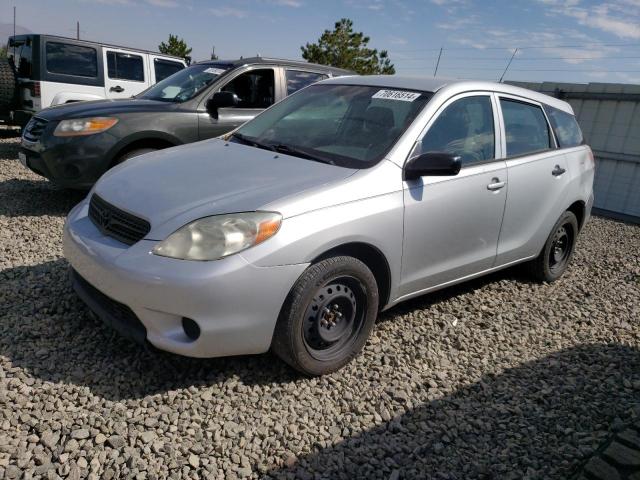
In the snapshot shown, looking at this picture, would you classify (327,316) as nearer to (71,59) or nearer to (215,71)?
(215,71)

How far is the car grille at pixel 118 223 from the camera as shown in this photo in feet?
8.54

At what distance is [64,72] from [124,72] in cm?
110

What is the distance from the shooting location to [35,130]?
546 centimetres

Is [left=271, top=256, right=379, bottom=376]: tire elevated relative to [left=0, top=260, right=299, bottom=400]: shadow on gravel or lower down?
elevated

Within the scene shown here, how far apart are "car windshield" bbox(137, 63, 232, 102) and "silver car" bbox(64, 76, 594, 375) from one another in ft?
7.39

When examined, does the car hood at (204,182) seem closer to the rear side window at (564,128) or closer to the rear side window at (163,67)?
the rear side window at (564,128)

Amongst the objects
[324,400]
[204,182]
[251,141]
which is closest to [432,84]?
[251,141]

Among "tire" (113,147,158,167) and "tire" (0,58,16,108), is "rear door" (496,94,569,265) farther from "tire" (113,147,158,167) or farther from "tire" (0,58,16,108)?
"tire" (0,58,16,108)

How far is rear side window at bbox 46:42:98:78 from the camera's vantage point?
845 centimetres

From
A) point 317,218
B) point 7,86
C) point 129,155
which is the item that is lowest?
point 129,155

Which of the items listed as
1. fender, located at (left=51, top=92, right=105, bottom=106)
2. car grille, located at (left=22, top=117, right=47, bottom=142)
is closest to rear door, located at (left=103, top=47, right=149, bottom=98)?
fender, located at (left=51, top=92, right=105, bottom=106)

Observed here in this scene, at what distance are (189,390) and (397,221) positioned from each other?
4.90ft

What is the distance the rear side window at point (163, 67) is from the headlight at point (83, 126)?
204 inches

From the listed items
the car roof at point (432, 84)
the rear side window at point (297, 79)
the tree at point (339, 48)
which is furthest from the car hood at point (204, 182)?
the tree at point (339, 48)
